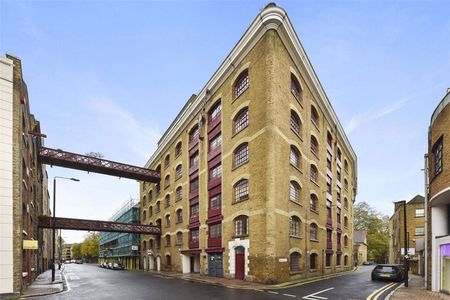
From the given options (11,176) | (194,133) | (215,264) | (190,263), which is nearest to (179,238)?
(190,263)

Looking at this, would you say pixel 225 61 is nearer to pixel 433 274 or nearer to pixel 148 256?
pixel 433 274

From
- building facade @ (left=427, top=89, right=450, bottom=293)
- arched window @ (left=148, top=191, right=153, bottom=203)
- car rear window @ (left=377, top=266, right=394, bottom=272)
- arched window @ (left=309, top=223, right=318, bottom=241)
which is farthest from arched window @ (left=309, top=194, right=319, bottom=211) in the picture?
arched window @ (left=148, top=191, right=153, bottom=203)

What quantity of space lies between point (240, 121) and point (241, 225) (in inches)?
317

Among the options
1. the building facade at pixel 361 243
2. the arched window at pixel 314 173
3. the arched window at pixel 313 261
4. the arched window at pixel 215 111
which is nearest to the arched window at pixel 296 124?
the arched window at pixel 314 173

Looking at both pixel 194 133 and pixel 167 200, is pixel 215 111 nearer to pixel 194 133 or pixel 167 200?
pixel 194 133

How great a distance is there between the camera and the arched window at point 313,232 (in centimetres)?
2911

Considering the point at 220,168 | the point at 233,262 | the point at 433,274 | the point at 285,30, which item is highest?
the point at 285,30

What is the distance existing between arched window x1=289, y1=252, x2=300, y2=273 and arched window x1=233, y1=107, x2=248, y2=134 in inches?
396

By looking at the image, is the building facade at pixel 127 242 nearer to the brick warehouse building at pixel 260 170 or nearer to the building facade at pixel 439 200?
the brick warehouse building at pixel 260 170

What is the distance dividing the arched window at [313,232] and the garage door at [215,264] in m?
7.80

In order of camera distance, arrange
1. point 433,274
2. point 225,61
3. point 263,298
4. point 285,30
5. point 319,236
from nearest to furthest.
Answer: point 263,298 → point 433,274 → point 285,30 → point 225,61 → point 319,236

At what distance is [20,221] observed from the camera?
1686 centimetres

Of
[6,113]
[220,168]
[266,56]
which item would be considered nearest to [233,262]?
[220,168]

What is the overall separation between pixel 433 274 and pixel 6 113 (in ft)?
72.2
